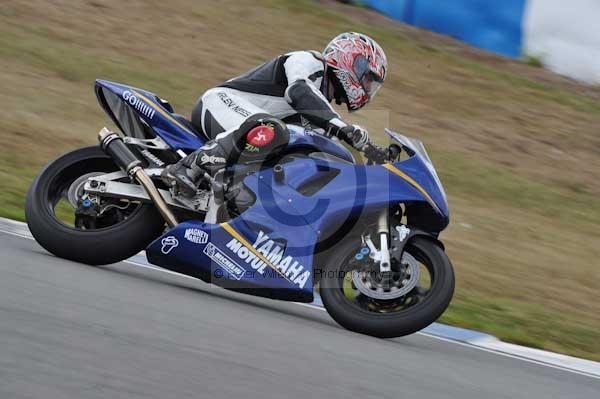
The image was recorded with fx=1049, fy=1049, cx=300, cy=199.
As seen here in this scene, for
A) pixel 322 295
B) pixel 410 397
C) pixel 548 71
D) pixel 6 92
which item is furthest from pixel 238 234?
pixel 548 71

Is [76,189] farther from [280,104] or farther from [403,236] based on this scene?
[403,236]

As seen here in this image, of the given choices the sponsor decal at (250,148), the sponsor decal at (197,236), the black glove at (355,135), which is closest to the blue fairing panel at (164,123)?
the sponsor decal at (250,148)

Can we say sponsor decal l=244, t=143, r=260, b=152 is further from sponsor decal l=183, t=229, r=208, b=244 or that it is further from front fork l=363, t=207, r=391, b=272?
front fork l=363, t=207, r=391, b=272

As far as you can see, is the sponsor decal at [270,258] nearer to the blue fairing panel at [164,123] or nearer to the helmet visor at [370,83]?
the blue fairing panel at [164,123]

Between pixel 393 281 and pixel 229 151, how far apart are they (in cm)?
118

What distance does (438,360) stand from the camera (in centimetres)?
526

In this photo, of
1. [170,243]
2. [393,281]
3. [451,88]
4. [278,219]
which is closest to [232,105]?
[278,219]

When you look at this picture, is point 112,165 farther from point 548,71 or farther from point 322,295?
point 548,71

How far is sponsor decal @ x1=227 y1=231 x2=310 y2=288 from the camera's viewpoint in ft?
18.6

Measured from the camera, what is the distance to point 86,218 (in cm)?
612

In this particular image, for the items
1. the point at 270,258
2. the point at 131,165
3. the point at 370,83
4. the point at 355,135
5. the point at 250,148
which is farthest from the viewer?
the point at 370,83

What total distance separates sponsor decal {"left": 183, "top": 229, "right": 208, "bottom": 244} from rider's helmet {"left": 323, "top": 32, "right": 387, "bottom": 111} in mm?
1156

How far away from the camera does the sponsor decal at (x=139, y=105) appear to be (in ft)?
20.2

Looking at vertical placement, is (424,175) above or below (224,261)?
above
